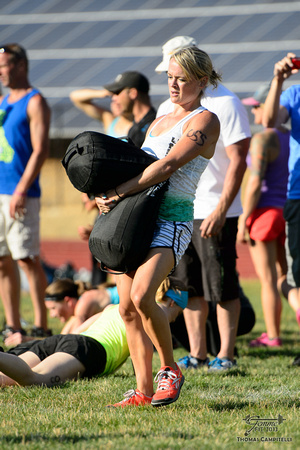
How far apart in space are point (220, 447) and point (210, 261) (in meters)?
2.30

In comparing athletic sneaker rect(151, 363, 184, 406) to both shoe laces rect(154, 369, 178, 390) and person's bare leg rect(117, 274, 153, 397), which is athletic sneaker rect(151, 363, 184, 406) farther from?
person's bare leg rect(117, 274, 153, 397)

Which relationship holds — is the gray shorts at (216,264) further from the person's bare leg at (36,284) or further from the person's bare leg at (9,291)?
the person's bare leg at (9,291)

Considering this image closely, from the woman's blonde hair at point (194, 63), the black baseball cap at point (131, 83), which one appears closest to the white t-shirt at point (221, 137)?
the woman's blonde hair at point (194, 63)

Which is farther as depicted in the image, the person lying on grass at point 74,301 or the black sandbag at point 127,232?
the person lying on grass at point 74,301

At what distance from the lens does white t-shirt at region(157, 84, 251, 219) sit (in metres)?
5.10

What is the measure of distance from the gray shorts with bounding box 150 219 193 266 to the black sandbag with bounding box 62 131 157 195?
332 millimetres

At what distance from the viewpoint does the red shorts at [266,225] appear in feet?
21.7

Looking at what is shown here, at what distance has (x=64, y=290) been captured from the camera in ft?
21.3

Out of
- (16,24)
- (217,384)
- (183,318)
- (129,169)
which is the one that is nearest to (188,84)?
(129,169)

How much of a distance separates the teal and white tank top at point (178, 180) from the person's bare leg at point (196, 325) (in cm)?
168

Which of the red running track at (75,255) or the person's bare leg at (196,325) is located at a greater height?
the person's bare leg at (196,325)

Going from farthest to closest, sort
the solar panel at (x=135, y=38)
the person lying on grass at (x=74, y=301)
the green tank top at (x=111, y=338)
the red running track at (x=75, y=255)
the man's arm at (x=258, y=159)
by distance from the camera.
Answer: the solar panel at (x=135, y=38) → the red running track at (x=75, y=255) → the man's arm at (x=258, y=159) → the person lying on grass at (x=74, y=301) → the green tank top at (x=111, y=338)

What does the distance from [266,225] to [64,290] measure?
2.13m

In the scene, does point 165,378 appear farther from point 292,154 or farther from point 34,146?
point 34,146
